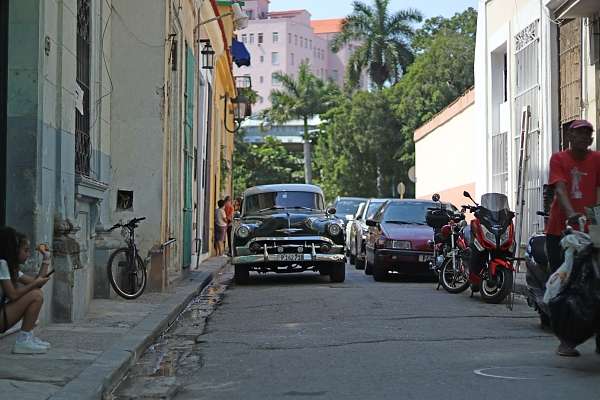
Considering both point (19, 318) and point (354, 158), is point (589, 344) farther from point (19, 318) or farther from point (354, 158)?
point (354, 158)

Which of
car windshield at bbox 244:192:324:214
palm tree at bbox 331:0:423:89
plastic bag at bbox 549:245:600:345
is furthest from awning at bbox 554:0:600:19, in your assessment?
palm tree at bbox 331:0:423:89

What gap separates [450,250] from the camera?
15195 mm

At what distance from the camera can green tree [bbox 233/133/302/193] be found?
274ft

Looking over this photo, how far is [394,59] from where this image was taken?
69.4m

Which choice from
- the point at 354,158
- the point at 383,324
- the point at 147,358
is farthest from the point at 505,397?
the point at 354,158

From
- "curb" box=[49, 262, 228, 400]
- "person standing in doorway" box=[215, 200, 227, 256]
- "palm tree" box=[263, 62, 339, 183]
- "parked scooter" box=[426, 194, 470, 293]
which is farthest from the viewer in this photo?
"palm tree" box=[263, 62, 339, 183]

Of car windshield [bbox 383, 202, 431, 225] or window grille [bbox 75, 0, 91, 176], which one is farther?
car windshield [bbox 383, 202, 431, 225]

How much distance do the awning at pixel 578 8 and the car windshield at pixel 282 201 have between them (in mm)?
5580

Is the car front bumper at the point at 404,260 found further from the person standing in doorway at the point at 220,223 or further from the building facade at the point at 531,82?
the person standing in doorway at the point at 220,223

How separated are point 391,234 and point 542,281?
8.15 metres

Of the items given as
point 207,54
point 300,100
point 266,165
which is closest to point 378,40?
point 300,100

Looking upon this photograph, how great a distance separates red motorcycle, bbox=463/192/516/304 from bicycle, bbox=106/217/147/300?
177 inches

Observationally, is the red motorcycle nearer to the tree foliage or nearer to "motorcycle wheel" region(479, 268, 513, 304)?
"motorcycle wheel" region(479, 268, 513, 304)

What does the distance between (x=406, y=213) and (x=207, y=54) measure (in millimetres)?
7295
